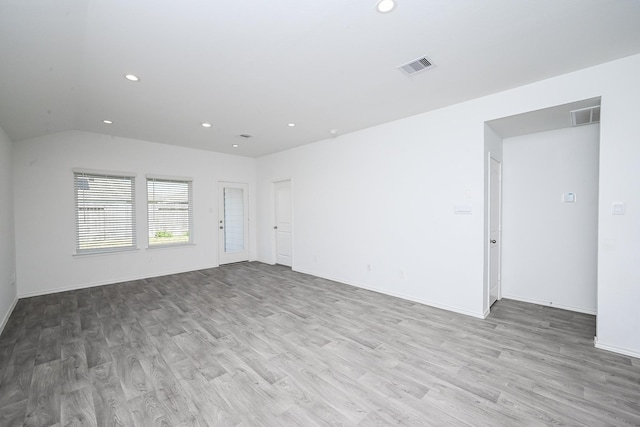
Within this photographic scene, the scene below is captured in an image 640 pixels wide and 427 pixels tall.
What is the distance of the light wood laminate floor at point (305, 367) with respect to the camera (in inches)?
73.3

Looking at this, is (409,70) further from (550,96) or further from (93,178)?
(93,178)

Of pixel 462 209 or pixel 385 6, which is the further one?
pixel 462 209

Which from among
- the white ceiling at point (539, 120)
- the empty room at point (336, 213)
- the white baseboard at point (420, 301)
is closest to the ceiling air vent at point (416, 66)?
the empty room at point (336, 213)

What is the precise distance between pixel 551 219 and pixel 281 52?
13.8 feet

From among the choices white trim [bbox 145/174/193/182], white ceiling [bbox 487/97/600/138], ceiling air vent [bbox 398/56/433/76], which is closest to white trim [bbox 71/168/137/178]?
white trim [bbox 145/174/193/182]

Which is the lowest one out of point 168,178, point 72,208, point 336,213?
point 336,213

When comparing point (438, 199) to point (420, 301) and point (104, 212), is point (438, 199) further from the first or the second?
point (104, 212)

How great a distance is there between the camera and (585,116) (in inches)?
125

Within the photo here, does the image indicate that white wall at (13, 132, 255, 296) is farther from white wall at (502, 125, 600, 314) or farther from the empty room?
white wall at (502, 125, 600, 314)

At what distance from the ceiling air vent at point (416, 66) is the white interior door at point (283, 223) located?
13.6 ft

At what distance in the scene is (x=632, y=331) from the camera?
8.44 feet

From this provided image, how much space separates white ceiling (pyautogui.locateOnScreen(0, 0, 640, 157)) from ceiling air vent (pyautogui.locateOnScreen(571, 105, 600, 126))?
58 cm

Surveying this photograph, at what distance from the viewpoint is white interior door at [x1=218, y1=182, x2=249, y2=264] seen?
22.1ft

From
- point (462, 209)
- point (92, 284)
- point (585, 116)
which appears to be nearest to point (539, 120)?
point (585, 116)
